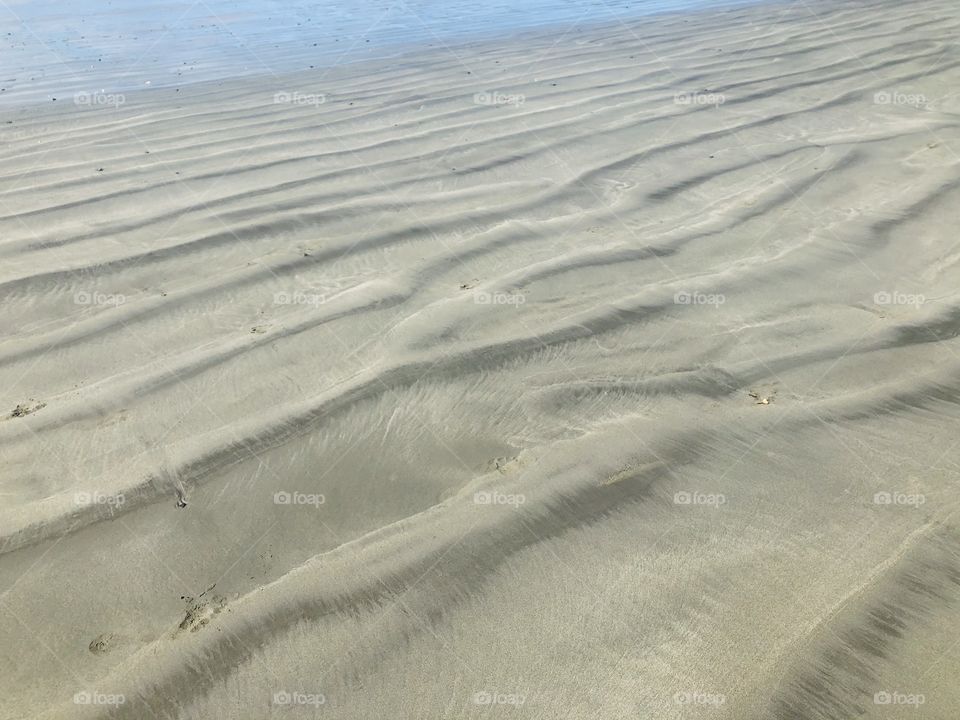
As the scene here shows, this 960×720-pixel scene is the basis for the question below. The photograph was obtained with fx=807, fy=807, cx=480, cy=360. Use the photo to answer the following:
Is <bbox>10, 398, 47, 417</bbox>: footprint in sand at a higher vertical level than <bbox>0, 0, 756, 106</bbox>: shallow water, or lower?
lower

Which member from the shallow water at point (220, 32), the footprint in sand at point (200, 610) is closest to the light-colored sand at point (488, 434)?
the footprint in sand at point (200, 610)

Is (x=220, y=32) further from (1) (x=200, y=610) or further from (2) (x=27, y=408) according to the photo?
(1) (x=200, y=610)

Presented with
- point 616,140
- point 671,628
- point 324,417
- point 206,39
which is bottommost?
point 671,628

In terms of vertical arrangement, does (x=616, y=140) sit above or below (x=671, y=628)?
above

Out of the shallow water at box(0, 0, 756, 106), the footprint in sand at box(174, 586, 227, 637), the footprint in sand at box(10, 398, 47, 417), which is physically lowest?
the footprint in sand at box(174, 586, 227, 637)

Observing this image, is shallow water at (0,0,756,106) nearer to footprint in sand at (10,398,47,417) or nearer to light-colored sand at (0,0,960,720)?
light-colored sand at (0,0,960,720)

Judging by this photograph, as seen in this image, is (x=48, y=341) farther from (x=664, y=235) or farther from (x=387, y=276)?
(x=664, y=235)

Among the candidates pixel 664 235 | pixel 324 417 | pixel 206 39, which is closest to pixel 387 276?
pixel 324 417

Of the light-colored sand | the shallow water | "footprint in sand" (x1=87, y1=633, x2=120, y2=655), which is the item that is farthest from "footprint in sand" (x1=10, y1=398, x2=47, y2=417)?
the shallow water

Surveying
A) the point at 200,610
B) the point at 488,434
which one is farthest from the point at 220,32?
the point at 200,610
